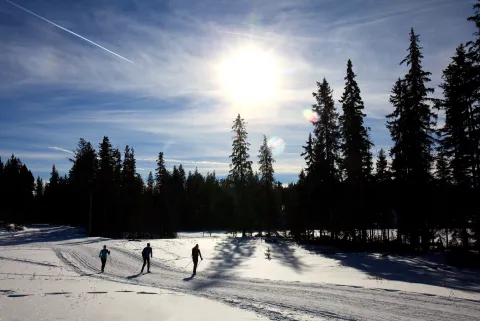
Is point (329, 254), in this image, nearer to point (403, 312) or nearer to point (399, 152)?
point (399, 152)

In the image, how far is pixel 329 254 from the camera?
31.0m

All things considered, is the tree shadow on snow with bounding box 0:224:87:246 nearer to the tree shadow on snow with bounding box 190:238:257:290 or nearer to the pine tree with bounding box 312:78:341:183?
the tree shadow on snow with bounding box 190:238:257:290

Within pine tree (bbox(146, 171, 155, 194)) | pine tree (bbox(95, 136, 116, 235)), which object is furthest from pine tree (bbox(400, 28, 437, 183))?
pine tree (bbox(146, 171, 155, 194))

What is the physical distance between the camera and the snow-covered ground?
10.6 meters

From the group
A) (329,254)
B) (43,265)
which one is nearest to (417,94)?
(329,254)

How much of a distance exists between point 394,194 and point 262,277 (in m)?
20.2

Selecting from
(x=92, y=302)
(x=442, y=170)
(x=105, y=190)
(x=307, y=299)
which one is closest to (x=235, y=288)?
(x=307, y=299)

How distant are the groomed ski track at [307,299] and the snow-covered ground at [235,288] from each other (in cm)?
3

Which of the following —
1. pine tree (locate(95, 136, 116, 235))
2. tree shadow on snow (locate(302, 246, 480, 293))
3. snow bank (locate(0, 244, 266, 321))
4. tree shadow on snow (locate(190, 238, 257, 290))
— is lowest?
tree shadow on snow (locate(190, 238, 257, 290))

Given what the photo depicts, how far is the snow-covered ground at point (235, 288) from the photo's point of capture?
10625mm

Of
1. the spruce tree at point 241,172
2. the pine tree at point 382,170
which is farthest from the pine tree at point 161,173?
the pine tree at point 382,170

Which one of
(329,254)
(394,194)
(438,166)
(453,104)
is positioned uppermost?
(453,104)

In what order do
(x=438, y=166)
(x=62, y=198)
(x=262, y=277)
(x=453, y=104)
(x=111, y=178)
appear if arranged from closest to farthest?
1. (x=262, y=277)
2. (x=453, y=104)
3. (x=438, y=166)
4. (x=111, y=178)
5. (x=62, y=198)

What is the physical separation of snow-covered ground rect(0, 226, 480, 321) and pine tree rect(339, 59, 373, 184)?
987 cm
